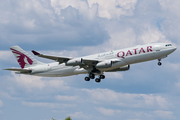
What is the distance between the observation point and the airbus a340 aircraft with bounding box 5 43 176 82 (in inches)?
2876

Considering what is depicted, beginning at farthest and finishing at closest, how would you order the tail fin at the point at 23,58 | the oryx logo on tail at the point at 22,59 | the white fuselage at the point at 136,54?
the oryx logo on tail at the point at 22,59 → the tail fin at the point at 23,58 → the white fuselage at the point at 136,54

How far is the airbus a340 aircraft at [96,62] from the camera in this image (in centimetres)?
7306

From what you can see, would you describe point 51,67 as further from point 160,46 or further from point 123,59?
point 160,46

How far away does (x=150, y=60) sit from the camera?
74812 mm

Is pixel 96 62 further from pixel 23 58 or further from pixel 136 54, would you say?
pixel 23 58

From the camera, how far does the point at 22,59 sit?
289 ft

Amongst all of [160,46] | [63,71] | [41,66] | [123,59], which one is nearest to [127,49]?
[123,59]

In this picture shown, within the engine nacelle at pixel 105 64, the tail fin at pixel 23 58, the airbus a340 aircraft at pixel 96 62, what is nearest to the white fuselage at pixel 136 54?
the airbus a340 aircraft at pixel 96 62

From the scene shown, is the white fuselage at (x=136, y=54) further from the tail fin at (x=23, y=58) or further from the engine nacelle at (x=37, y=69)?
the tail fin at (x=23, y=58)

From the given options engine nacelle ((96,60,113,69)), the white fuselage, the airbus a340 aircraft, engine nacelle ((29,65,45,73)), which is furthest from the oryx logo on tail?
engine nacelle ((96,60,113,69))

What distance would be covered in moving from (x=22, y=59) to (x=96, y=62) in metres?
22.3

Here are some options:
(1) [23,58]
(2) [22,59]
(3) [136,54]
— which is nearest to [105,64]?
(3) [136,54]

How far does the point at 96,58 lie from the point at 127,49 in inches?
Result: 310

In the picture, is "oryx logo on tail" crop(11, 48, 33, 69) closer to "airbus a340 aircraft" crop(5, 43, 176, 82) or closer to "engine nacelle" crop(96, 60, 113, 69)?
"airbus a340 aircraft" crop(5, 43, 176, 82)
